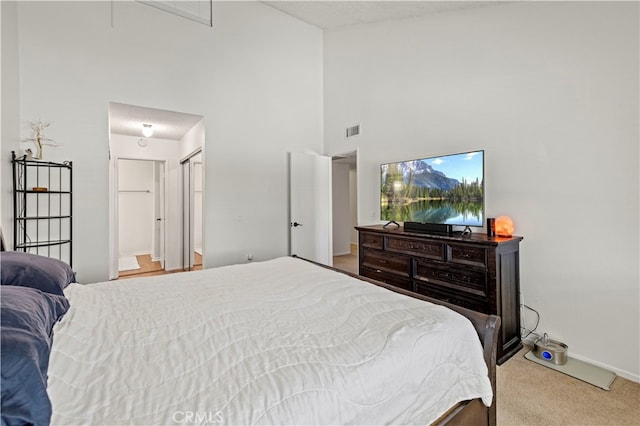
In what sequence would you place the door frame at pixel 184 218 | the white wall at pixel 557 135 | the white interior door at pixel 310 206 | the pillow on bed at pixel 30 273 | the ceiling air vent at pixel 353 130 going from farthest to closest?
the door frame at pixel 184 218 → the white interior door at pixel 310 206 → the ceiling air vent at pixel 353 130 → the white wall at pixel 557 135 → the pillow on bed at pixel 30 273

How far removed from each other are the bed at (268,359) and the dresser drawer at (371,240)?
164 cm

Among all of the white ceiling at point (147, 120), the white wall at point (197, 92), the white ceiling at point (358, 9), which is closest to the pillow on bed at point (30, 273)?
the white wall at point (197, 92)

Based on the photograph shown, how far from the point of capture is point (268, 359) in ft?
3.23

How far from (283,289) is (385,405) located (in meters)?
0.88

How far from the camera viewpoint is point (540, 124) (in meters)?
2.59

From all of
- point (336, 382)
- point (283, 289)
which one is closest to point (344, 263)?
point (283, 289)

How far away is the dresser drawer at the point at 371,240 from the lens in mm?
3273

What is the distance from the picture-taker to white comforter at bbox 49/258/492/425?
798 mm

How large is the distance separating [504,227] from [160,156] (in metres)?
5.18

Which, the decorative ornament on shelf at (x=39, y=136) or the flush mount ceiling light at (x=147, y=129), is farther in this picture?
the flush mount ceiling light at (x=147, y=129)

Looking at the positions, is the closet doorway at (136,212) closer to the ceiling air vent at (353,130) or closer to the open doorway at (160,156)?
the open doorway at (160,156)

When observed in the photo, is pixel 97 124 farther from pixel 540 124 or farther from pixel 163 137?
pixel 540 124

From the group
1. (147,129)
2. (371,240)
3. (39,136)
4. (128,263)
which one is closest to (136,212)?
(128,263)

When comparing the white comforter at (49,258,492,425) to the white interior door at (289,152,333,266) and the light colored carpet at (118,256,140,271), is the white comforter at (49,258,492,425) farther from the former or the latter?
the light colored carpet at (118,256,140,271)
